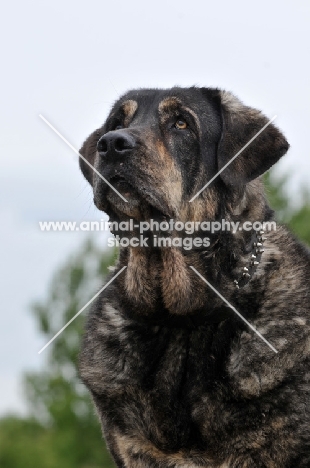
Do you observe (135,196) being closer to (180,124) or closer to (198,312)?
(180,124)

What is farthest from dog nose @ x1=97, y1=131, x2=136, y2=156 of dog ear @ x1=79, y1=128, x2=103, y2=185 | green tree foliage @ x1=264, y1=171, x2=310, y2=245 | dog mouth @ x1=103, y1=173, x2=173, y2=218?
green tree foliage @ x1=264, y1=171, x2=310, y2=245

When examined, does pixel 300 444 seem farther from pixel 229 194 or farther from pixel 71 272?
pixel 71 272

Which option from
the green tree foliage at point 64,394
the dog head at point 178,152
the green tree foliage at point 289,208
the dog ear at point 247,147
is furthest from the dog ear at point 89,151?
the green tree foliage at point 64,394

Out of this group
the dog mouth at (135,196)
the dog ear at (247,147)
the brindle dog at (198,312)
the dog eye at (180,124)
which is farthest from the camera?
the dog eye at (180,124)

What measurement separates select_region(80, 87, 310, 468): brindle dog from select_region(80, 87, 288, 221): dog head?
1 cm

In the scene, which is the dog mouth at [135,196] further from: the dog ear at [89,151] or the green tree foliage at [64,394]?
the green tree foliage at [64,394]

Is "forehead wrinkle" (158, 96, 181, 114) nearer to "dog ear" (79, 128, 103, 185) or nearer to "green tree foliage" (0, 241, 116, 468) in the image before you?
"dog ear" (79, 128, 103, 185)

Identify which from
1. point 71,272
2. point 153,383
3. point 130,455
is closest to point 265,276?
point 153,383

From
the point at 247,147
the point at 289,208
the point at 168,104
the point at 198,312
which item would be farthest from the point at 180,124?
the point at 289,208

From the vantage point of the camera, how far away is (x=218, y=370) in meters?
6.81

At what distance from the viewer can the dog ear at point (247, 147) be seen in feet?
23.3

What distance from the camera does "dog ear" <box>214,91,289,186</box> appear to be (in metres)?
7.10

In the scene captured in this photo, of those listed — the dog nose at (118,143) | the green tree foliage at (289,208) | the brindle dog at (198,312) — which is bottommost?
the green tree foliage at (289,208)

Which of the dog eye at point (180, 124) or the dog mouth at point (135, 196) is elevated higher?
the dog eye at point (180, 124)
